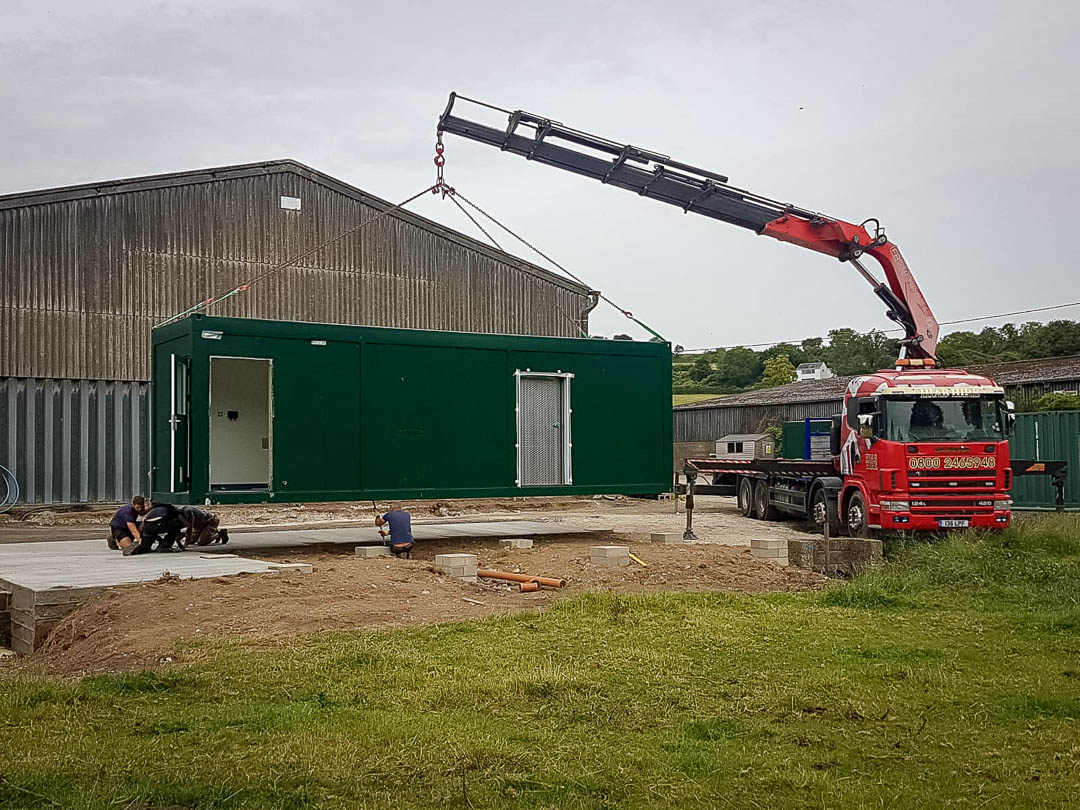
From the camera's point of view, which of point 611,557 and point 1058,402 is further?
point 1058,402

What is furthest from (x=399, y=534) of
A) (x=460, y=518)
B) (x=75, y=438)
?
(x=75, y=438)

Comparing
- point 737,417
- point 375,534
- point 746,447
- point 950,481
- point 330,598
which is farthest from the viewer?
point 737,417

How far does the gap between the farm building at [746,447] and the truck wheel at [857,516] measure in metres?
13.0

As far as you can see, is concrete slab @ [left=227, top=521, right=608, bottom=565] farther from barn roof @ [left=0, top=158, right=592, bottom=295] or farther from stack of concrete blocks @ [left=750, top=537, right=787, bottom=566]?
barn roof @ [left=0, top=158, right=592, bottom=295]

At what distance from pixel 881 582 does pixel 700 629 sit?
A: 11.2 feet

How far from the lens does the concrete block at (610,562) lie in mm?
13023

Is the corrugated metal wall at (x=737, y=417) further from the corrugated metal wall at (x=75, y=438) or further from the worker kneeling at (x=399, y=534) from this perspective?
the worker kneeling at (x=399, y=534)

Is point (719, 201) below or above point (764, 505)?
above

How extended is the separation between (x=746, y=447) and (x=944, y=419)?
17445 mm

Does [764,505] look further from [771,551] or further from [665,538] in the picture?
[771,551]

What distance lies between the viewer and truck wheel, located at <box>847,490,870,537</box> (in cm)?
1644

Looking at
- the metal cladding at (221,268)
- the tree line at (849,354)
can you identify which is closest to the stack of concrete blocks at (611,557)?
the metal cladding at (221,268)

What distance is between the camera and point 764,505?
23.6 metres

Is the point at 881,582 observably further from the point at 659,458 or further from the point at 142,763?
the point at 142,763
